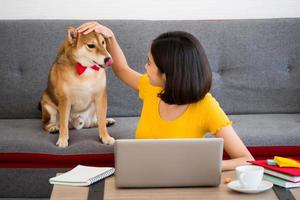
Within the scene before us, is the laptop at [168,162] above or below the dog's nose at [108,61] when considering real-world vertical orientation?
below

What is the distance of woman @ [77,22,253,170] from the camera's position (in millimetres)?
2104

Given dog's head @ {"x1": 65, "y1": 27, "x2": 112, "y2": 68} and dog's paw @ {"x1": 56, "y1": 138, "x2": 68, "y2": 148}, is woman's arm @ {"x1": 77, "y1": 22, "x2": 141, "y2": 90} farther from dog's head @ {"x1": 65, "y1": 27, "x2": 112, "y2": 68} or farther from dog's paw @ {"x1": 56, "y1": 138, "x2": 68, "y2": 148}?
dog's paw @ {"x1": 56, "y1": 138, "x2": 68, "y2": 148}

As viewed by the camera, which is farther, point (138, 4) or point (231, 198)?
point (138, 4)

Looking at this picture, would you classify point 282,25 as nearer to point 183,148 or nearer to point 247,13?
point 247,13

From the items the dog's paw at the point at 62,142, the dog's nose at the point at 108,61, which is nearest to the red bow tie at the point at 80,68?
the dog's nose at the point at 108,61

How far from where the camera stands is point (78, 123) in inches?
124

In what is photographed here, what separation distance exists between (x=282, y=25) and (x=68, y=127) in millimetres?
1390

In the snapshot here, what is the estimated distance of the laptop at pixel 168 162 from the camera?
68.5 inches

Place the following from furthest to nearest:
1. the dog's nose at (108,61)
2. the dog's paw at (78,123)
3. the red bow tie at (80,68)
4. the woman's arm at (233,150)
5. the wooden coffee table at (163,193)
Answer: the dog's paw at (78,123)
the red bow tie at (80,68)
the dog's nose at (108,61)
the woman's arm at (233,150)
the wooden coffee table at (163,193)

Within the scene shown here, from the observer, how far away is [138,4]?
3752 millimetres

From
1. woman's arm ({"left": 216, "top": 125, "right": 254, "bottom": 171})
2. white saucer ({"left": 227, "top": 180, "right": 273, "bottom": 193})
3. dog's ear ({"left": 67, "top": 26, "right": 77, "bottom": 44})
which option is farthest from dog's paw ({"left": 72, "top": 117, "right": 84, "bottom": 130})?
white saucer ({"left": 227, "top": 180, "right": 273, "bottom": 193})

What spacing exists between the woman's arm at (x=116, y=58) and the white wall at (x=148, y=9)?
1.02 metres

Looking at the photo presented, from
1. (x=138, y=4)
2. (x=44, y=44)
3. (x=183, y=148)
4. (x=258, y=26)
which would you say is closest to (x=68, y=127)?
(x=44, y=44)

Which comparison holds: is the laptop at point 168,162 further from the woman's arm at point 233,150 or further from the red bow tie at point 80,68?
the red bow tie at point 80,68
